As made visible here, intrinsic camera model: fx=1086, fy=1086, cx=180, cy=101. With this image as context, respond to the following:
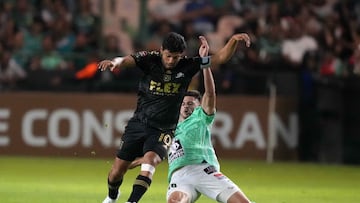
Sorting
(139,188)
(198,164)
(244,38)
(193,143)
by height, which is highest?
(244,38)

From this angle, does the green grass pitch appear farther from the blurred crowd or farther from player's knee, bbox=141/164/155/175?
the blurred crowd

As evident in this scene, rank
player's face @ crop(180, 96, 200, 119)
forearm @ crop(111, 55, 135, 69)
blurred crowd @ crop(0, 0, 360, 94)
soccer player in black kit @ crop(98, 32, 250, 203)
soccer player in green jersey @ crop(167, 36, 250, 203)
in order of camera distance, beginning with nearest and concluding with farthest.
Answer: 1. soccer player in green jersey @ crop(167, 36, 250, 203)
2. player's face @ crop(180, 96, 200, 119)
3. forearm @ crop(111, 55, 135, 69)
4. soccer player in black kit @ crop(98, 32, 250, 203)
5. blurred crowd @ crop(0, 0, 360, 94)

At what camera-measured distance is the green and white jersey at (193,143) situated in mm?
10516

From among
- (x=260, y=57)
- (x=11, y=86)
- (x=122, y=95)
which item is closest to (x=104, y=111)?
(x=122, y=95)

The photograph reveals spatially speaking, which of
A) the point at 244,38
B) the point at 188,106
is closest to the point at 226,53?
the point at 244,38

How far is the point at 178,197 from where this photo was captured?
1020 cm

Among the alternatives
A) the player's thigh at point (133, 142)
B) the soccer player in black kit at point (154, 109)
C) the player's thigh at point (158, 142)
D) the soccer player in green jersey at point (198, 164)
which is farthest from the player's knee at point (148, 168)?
the soccer player in green jersey at point (198, 164)

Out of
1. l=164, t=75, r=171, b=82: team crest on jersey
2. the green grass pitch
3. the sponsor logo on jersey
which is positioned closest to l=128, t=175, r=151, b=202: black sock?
the sponsor logo on jersey

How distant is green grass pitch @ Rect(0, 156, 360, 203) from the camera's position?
14273 mm

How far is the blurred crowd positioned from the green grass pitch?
1.76 meters

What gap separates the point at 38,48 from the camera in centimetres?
2338

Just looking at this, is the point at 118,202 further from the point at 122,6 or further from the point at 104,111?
the point at 122,6

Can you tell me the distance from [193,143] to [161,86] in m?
1.77

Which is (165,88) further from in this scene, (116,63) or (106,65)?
(106,65)
